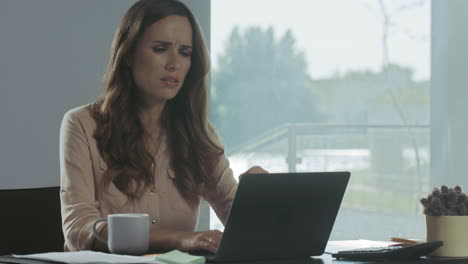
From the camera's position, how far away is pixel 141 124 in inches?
A: 81.0

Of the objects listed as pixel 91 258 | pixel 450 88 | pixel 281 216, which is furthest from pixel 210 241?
pixel 450 88

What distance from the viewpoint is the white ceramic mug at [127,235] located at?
147 cm

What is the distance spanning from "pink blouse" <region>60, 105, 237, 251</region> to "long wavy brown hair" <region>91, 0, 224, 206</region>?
0.07ft

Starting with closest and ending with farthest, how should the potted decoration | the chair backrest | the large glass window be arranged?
the potted decoration < the chair backrest < the large glass window

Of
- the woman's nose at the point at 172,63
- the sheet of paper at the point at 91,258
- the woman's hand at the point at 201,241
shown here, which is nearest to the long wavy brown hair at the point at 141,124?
the woman's nose at the point at 172,63

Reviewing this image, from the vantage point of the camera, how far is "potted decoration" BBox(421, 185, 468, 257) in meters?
1.54

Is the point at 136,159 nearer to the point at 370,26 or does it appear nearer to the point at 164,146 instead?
the point at 164,146

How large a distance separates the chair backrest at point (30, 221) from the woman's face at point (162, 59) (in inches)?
14.7

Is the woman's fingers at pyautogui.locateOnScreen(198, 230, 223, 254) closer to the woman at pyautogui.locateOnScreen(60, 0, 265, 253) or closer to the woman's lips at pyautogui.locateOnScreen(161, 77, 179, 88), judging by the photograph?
the woman at pyautogui.locateOnScreen(60, 0, 265, 253)

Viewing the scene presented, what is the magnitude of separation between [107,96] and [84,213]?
0.39 metres

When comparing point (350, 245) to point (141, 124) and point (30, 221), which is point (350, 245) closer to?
point (141, 124)

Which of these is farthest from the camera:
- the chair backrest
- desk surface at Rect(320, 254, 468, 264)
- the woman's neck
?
the woman's neck

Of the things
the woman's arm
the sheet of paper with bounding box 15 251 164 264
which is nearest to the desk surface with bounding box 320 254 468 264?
the sheet of paper with bounding box 15 251 164 264

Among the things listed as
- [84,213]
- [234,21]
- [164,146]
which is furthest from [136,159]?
[234,21]
